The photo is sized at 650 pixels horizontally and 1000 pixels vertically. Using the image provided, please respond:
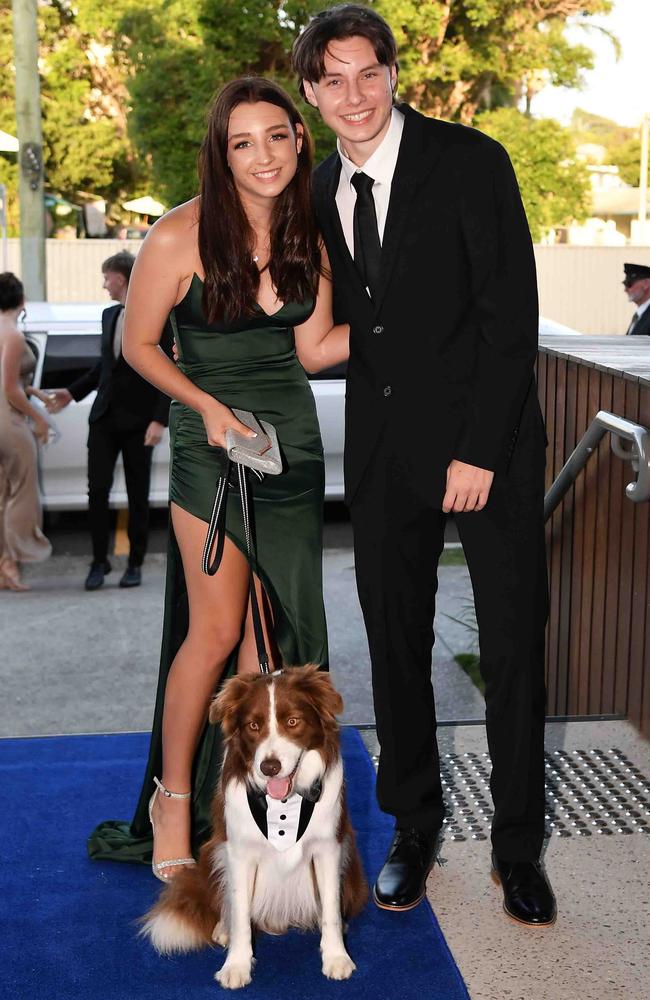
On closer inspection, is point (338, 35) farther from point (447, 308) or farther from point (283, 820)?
point (283, 820)

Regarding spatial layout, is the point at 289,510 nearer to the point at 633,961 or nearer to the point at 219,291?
the point at 219,291

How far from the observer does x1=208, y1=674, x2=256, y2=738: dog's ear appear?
2799 mm

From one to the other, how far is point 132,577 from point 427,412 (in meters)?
5.44

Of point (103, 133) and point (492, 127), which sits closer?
point (492, 127)

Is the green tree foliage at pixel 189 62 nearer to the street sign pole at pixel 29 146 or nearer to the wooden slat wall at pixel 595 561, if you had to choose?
the street sign pole at pixel 29 146

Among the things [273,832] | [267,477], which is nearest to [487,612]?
[267,477]

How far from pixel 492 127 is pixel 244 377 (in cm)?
2307

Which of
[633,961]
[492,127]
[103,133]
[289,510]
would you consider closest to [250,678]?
[289,510]

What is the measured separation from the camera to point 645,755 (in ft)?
13.6

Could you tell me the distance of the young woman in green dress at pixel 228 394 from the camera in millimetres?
3107

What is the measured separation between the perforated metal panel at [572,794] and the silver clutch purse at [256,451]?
130cm

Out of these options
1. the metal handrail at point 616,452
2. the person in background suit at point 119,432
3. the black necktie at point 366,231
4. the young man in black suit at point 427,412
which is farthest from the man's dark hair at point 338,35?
the person in background suit at point 119,432

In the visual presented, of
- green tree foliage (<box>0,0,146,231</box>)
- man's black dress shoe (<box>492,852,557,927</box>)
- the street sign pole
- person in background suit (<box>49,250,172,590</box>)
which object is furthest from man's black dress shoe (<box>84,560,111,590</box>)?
green tree foliage (<box>0,0,146,231</box>)

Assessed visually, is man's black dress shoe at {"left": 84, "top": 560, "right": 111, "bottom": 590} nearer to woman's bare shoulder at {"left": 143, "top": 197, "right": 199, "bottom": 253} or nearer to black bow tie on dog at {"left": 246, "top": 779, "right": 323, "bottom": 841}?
woman's bare shoulder at {"left": 143, "top": 197, "right": 199, "bottom": 253}
